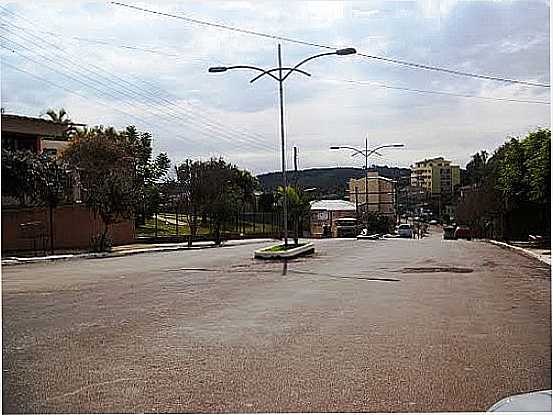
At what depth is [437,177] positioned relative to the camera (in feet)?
216

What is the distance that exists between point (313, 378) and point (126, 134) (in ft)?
136

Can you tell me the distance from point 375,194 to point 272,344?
5814 cm

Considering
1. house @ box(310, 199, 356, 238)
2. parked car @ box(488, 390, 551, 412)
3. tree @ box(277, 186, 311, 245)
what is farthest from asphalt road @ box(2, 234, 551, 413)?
house @ box(310, 199, 356, 238)

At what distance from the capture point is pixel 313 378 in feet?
21.9

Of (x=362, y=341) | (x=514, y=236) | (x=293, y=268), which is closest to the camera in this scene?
(x=362, y=341)

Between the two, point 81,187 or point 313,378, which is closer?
A: point 313,378

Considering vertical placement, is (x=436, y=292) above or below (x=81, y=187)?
below

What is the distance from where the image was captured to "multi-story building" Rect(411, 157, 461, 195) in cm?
6269

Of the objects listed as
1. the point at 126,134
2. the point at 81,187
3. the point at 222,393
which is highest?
the point at 126,134

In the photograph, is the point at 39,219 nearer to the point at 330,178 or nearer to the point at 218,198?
the point at 218,198

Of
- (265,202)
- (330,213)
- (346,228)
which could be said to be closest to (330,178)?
(265,202)

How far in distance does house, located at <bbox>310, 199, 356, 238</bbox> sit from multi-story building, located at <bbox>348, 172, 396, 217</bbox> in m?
0.84

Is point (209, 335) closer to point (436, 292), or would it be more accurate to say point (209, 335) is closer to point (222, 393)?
point (222, 393)

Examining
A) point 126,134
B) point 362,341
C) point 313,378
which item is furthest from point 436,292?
point 126,134
